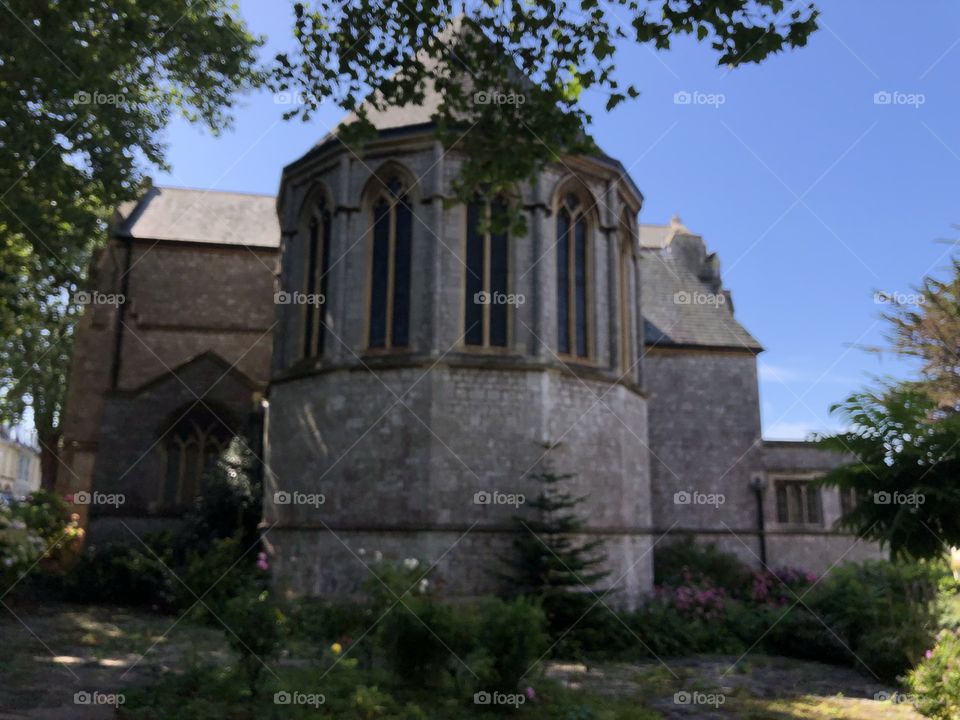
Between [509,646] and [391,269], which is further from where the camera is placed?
[391,269]

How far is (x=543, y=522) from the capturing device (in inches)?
488

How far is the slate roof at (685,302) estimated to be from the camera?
66.1ft

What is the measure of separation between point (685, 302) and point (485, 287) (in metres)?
9.74

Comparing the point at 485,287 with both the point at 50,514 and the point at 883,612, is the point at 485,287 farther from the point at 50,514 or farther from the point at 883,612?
the point at 50,514

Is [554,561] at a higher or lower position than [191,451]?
lower

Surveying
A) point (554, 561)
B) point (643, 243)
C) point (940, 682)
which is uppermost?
point (643, 243)

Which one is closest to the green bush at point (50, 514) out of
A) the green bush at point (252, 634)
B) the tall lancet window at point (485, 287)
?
the tall lancet window at point (485, 287)

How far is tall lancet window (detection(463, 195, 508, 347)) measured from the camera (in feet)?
44.4

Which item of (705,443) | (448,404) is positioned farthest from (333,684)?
(705,443)

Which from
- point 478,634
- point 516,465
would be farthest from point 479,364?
point 478,634

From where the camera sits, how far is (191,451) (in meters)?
19.0

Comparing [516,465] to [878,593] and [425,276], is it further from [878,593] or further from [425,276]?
[878,593]

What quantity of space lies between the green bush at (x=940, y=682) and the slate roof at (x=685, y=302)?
11.5m

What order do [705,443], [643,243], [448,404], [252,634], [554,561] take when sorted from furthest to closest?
[643,243], [705,443], [448,404], [554,561], [252,634]
